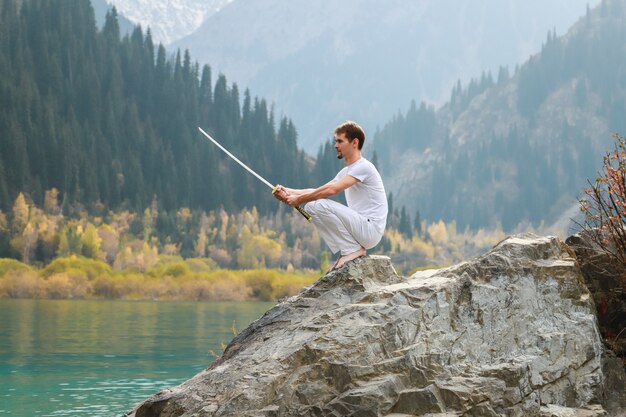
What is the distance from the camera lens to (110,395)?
92.0 feet

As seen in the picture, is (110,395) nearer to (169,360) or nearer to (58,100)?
(169,360)

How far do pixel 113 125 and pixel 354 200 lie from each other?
148665mm

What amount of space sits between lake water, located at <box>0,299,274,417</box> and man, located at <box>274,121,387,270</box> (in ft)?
19.1

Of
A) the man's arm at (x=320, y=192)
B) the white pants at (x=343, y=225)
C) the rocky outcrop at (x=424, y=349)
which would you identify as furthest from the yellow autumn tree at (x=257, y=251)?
the rocky outcrop at (x=424, y=349)

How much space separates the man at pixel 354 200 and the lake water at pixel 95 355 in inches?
229

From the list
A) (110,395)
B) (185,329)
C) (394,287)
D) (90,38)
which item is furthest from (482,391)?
(90,38)

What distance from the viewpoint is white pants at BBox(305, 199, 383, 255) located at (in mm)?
13453

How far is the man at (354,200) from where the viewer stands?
13375 mm

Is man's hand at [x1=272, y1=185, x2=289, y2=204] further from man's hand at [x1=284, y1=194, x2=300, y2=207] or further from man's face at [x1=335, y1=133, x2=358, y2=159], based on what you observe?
man's face at [x1=335, y1=133, x2=358, y2=159]

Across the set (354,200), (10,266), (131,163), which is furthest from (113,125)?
(354,200)

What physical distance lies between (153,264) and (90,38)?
59333mm

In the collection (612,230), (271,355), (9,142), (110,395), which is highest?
(9,142)

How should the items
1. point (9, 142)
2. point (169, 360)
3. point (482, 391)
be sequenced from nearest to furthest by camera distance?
point (482, 391)
point (169, 360)
point (9, 142)

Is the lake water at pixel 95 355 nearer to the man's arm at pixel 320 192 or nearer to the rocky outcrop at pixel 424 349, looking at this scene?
the man's arm at pixel 320 192
